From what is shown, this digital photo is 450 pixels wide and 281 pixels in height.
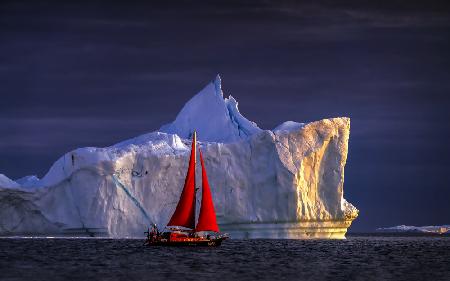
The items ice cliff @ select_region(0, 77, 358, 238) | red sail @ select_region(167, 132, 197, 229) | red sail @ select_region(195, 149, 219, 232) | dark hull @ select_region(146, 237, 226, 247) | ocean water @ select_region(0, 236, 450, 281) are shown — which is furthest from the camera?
ice cliff @ select_region(0, 77, 358, 238)

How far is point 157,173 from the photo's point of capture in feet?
194

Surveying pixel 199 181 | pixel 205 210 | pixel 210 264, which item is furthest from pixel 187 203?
pixel 199 181

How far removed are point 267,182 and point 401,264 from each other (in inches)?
658

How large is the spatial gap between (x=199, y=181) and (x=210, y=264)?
792 inches

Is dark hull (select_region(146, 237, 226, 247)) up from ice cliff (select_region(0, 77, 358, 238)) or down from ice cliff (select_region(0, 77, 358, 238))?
down

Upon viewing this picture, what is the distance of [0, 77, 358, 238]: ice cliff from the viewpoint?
189ft

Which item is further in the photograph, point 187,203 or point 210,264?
point 187,203

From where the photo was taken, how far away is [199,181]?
202ft

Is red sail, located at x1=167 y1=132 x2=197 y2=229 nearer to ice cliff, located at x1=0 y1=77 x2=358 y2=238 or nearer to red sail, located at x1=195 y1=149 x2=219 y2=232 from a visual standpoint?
red sail, located at x1=195 y1=149 x2=219 y2=232

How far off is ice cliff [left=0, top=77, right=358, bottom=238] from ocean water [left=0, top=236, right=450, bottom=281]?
434cm

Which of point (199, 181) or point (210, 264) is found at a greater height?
point (199, 181)

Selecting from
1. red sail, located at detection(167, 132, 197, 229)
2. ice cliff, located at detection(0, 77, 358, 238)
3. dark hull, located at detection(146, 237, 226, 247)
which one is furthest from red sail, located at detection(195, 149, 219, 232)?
ice cliff, located at detection(0, 77, 358, 238)

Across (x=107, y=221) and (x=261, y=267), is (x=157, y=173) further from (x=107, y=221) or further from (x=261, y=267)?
(x=261, y=267)

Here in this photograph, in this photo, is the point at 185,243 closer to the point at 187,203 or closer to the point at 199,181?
the point at 187,203
